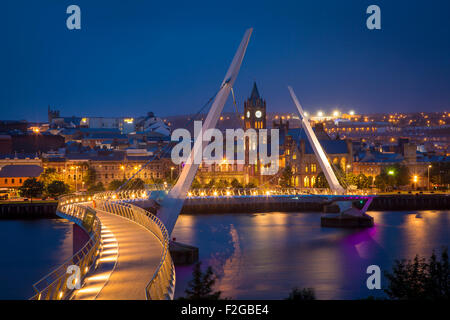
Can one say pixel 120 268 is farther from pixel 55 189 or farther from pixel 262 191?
pixel 262 191

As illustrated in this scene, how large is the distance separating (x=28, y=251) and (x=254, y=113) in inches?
1665

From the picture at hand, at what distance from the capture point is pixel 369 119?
143m

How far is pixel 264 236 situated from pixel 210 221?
7.16m

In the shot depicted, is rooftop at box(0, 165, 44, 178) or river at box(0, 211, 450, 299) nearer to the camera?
river at box(0, 211, 450, 299)

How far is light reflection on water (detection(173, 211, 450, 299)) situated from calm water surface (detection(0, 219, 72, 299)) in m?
4.35

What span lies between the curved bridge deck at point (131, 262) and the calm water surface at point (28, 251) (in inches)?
121

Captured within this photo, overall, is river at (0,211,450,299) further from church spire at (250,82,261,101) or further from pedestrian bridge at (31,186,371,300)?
church spire at (250,82,261,101)

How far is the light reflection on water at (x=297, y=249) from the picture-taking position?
17.8 m

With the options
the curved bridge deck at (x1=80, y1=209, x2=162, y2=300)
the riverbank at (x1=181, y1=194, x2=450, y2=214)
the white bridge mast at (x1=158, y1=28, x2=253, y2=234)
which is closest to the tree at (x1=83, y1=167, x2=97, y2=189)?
the riverbank at (x1=181, y1=194, x2=450, y2=214)

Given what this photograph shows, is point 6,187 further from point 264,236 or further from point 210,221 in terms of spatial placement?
point 264,236

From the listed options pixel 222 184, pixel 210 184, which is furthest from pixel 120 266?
pixel 210 184

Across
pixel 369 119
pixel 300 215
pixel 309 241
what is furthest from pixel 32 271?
pixel 369 119

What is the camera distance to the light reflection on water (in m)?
17.8

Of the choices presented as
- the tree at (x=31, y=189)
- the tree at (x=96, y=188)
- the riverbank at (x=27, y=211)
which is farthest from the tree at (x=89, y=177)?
the riverbank at (x=27, y=211)
